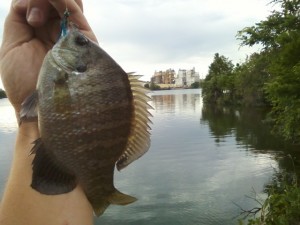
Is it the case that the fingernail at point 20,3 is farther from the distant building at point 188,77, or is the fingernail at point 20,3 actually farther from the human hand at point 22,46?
the distant building at point 188,77

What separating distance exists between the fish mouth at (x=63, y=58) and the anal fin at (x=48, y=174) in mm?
370

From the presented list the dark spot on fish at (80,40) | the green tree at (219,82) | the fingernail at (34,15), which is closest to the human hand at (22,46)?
the fingernail at (34,15)

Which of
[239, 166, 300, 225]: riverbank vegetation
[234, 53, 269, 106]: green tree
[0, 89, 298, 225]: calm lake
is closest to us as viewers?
[239, 166, 300, 225]: riverbank vegetation

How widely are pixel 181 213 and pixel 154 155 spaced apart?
11.4 metres

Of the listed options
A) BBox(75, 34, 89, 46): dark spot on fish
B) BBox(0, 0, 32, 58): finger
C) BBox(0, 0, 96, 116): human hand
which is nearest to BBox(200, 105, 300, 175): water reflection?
BBox(0, 0, 96, 116): human hand

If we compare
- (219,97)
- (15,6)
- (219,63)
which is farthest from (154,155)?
(219,63)

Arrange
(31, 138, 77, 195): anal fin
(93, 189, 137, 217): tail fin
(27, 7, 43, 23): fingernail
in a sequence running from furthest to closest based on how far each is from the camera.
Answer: (27, 7, 43, 23): fingernail
(93, 189, 137, 217): tail fin
(31, 138, 77, 195): anal fin

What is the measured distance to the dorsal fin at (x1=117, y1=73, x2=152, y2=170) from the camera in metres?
1.80

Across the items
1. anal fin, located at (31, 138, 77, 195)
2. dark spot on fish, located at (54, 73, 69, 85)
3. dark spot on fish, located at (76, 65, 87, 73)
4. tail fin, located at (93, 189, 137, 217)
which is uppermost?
dark spot on fish, located at (76, 65, 87, 73)

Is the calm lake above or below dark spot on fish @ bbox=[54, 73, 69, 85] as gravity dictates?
below

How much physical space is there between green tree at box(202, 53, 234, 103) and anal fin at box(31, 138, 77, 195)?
7303 cm

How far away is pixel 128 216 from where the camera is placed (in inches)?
618

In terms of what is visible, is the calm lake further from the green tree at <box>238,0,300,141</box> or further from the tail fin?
the tail fin

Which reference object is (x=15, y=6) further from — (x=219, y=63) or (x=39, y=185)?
(x=219, y=63)
